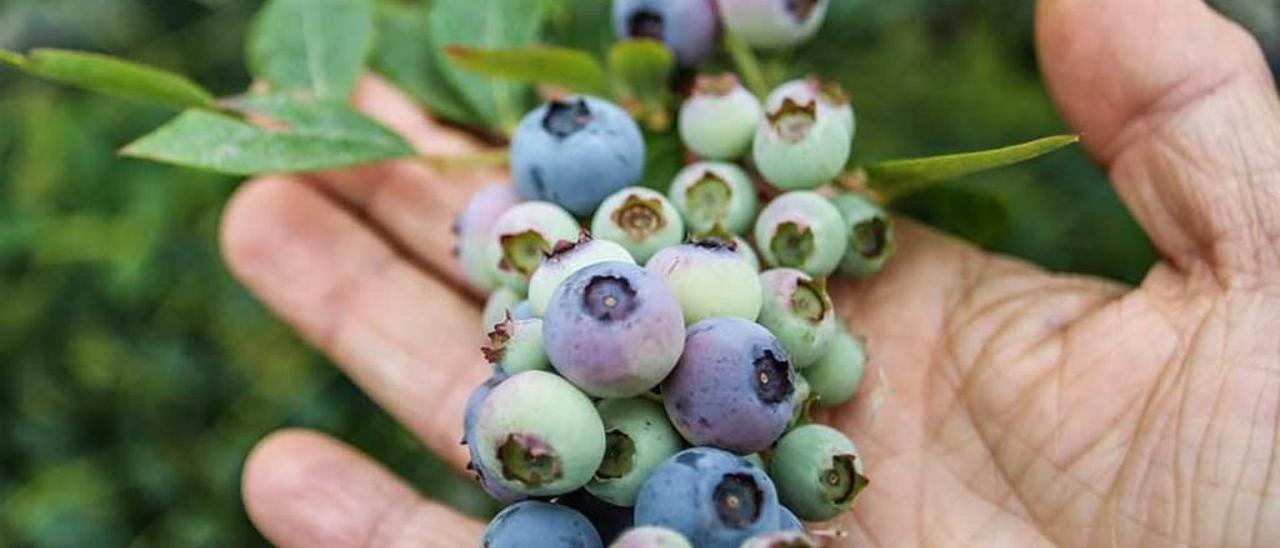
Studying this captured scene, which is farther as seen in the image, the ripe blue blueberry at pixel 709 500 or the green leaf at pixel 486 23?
the green leaf at pixel 486 23

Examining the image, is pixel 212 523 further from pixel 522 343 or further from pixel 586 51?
pixel 522 343

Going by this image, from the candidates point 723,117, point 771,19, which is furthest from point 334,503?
point 771,19

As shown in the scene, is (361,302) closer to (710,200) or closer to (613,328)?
(710,200)

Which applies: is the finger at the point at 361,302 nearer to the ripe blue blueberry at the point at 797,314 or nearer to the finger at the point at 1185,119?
the ripe blue blueberry at the point at 797,314

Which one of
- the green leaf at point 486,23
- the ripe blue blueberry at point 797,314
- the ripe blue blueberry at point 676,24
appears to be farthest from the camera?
the green leaf at point 486,23

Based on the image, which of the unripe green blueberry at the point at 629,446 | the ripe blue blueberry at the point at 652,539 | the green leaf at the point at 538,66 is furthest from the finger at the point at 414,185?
the ripe blue blueberry at the point at 652,539

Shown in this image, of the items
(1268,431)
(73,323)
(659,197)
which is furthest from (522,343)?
(73,323)
